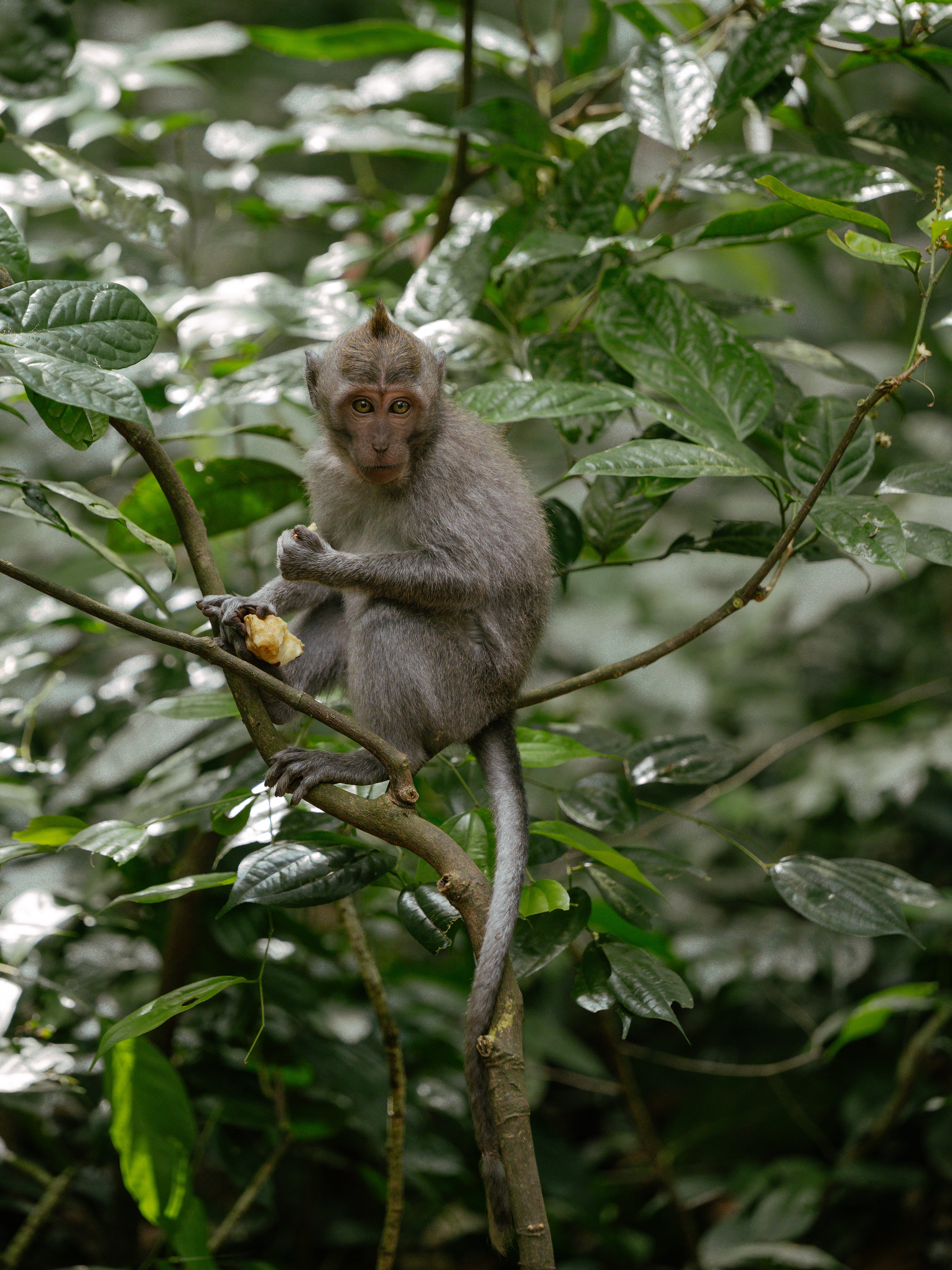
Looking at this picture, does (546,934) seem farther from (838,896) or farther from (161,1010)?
(161,1010)

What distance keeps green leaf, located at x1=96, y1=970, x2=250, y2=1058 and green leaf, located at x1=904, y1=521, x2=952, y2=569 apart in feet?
5.38

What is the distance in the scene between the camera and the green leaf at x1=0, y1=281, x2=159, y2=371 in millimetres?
1919

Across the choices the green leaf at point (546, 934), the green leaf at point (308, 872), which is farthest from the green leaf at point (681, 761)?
the green leaf at point (308, 872)

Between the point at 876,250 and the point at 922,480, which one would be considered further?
the point at 922,480

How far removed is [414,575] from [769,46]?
1.72 meters

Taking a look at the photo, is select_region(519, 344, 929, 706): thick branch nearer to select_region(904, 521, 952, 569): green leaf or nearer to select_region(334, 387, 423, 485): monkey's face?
select_region(904, 521, 952, 569): green leaf

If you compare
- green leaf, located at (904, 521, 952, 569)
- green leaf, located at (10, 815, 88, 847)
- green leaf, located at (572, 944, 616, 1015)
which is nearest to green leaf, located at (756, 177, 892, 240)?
green leaf, located at (904, 521, 952, 569)

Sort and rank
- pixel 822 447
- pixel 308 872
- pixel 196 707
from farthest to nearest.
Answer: pixel 196 707 < pixel 822 447 < pixel 308 872

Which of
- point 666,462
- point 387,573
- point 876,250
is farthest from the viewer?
point 387,573

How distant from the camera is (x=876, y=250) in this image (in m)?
1.89

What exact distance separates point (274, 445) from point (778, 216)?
2.13 meters

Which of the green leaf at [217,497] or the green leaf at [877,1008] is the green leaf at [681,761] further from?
the green leaf at [217,497]

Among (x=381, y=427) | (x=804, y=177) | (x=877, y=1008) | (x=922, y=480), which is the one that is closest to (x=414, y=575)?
(x=381, y=427)

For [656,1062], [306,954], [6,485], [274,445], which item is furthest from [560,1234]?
[6,485]
